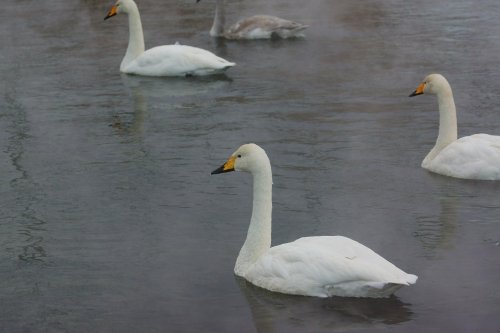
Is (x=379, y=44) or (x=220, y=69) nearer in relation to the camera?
(x=220, y=69)

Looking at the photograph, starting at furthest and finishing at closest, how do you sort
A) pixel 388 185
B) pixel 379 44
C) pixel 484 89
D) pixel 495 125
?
1. pixel 379 44
2. pixel 484 89
3. pixel 495 125
4. pixel 388 185

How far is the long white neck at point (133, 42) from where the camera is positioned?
1784 centimetres

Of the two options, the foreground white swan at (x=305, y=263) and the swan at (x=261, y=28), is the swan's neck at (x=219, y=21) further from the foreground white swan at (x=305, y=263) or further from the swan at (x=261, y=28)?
the foreground white swan at (x=305, y=263)

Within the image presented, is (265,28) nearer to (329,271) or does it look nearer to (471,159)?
(471,159)

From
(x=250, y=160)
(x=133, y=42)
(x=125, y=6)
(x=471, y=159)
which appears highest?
(x=125, y=6)

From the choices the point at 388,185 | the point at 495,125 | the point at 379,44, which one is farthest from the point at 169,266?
the point at 379,44

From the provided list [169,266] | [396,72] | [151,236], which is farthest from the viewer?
[396,72]

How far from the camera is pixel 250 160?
29.1 feet

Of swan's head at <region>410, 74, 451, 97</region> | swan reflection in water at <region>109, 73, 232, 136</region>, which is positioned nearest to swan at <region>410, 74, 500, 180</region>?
swan's head at <region>410, 74, 451, 97</region>

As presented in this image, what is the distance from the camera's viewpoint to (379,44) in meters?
19.1

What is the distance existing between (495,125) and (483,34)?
6336 millimetres

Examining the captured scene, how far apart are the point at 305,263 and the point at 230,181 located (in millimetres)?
3579

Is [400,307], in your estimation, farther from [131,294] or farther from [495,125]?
[495,125]

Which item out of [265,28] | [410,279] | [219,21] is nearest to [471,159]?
[410,279]
